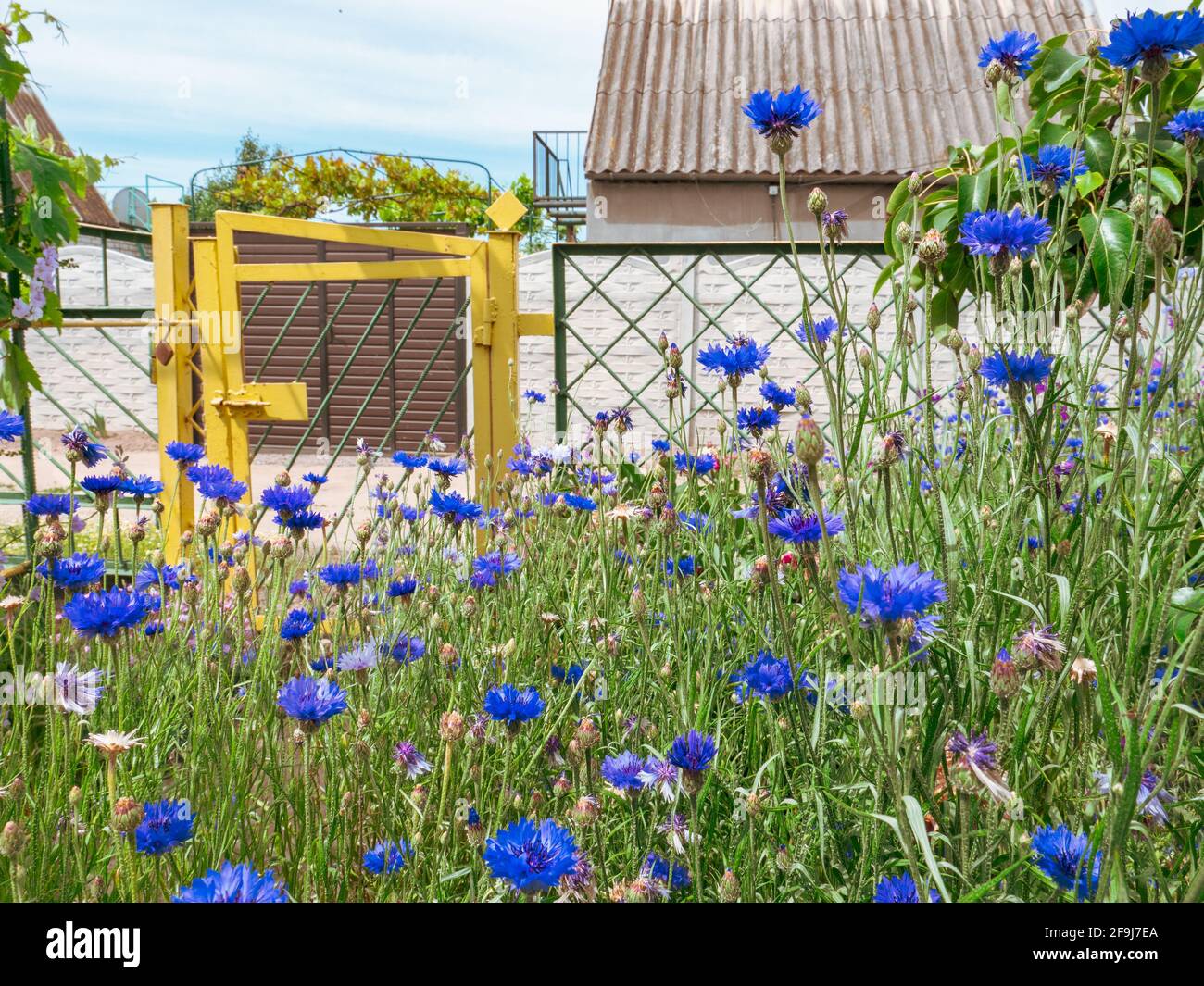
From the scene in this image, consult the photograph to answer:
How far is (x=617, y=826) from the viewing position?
1.29 metres

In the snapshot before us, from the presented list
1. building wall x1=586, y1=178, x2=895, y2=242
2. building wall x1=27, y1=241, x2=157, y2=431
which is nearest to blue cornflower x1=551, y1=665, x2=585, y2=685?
building wall x1=586, y1=178, x2=895, y2=242

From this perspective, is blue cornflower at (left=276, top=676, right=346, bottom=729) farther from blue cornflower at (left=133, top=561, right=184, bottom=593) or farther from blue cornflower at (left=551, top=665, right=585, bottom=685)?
blue cornflower at (left=133, top=561, right=184, bottom=593)

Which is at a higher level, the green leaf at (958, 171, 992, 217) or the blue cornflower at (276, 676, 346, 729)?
the green leaf at (958, 171, 992, 217)

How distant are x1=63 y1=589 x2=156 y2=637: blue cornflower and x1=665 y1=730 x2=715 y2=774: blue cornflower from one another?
2.18 feet

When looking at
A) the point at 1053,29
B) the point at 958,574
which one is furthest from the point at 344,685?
the point at 1053,29

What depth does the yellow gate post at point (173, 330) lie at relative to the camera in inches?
123

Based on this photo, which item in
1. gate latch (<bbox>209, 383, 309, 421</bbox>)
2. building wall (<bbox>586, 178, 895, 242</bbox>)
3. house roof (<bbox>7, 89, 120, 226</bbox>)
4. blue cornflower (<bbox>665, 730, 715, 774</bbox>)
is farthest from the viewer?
building wall (<bbox>586, 178, 895, 242</bbox>)

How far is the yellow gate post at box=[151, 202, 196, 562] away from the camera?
312 centimetres

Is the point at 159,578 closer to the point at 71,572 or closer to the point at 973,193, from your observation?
the point at 71,572

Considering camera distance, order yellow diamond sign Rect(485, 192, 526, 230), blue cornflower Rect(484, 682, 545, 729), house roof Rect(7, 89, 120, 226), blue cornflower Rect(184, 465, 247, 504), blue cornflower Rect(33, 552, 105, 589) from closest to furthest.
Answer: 1. blue cornflower Rect(484, 682, 545, 729)
2. blue cornflower Rect(33, 552, 105, 589)
3. blue cornflower Rect(184, 465, 247, 504)
4. yellow diamond sign Rect(485, 192, 526, 230)
5. house roof Rect(7, 89, 120, 226)

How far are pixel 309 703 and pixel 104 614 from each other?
318mm

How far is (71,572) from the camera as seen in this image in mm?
1515

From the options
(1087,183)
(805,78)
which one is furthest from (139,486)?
(805,78)

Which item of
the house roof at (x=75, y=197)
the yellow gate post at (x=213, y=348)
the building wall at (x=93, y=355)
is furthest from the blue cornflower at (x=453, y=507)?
the building wall at (x=93, y=355)
